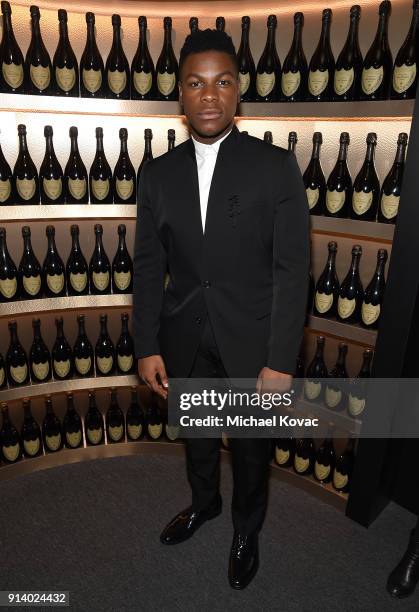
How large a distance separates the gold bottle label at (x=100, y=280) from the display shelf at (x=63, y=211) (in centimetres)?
35

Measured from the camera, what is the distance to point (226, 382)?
1.55 metres

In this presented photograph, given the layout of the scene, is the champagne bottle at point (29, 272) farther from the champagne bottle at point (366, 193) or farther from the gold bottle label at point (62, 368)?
the champagne bottle at point (366, 193)

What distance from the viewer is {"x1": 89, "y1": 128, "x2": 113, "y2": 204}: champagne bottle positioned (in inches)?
81.7

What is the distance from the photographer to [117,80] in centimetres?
197

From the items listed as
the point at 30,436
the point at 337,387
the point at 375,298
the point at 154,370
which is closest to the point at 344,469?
the point at 337,387

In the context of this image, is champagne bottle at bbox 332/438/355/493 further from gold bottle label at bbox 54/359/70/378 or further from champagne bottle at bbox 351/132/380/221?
gold bottle label at bbox 54/359/70/378

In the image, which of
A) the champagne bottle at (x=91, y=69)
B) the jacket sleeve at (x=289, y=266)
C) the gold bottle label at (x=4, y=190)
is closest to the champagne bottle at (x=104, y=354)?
the gold bottle label at (x=4, y=190)

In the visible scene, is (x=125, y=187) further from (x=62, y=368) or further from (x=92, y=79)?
(x=62, y=368)

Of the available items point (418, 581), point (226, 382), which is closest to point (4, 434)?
point (226, 382)

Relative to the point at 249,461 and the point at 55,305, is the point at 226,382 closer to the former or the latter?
the point at 249,461

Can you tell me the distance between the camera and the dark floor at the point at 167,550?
1.58 meters

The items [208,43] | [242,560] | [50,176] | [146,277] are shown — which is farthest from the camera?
[50,176]

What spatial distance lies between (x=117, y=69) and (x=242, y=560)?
6.64 ft

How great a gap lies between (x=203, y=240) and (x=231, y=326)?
0.27m
